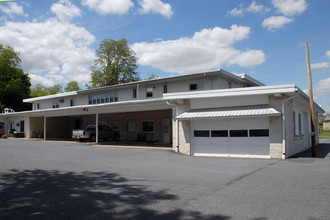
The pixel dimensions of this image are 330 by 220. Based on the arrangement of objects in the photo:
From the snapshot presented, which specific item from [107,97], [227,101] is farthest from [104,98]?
[227,101]

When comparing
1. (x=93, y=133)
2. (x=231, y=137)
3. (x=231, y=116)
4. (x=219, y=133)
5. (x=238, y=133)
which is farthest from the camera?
(x=93, y=133)

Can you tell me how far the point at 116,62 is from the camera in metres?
47.6

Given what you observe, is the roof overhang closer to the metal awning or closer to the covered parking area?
the metal awning

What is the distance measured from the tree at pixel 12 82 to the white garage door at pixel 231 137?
144ft

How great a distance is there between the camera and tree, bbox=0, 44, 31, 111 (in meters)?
49.4

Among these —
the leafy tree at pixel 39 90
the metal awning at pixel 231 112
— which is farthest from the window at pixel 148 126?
the leafy tree at pixel 39 90

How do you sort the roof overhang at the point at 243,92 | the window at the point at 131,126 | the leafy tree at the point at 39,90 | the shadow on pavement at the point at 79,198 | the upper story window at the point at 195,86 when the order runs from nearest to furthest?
1. the shadow on pavement at the point at 79,198
2. the roof overhang at the point at 243,92
3. the upper story window at the point at 195,86
4. the window at the point at 131,126
5. the leafy tree at the point at 39,90

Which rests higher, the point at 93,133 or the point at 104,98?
the point at 104,98

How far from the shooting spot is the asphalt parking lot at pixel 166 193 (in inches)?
203

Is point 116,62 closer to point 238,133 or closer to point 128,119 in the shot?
point 128,119

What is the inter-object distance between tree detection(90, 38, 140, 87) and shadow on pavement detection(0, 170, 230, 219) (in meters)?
39.1

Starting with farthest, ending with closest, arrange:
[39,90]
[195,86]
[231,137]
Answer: [39,90] < [195,86] < [231,137]

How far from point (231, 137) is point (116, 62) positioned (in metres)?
36.9

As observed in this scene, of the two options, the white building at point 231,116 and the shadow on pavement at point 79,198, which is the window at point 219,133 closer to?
the white building at point 231,116
